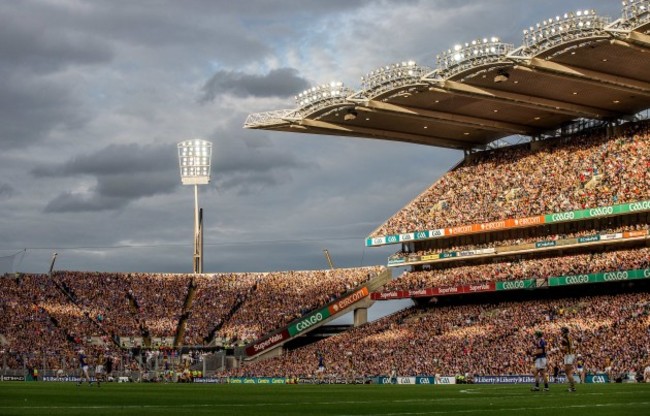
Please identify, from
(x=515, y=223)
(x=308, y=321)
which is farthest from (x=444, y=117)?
(x=308, y=321)

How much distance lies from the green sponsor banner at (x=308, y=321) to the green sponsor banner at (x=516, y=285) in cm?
1689

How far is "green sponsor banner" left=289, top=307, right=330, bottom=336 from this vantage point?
251 ft

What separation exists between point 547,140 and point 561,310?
17983 millimetres

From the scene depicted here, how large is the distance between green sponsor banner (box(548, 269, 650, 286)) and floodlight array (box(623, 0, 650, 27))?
1529 centimetres

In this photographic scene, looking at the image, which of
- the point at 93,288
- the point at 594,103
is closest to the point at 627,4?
the point at 594,103

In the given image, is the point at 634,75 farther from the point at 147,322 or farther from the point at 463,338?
the point at 147,322

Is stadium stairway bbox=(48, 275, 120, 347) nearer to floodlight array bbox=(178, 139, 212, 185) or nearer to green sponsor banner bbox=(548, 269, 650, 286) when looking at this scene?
floodlight array bbox=(178, 139, 212, 185)

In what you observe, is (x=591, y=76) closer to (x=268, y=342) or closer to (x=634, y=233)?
(x=634, y=233)

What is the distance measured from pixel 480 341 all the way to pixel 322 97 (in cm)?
2035

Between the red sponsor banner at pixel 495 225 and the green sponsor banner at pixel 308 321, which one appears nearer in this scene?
the red sponsor banner at pixel 495 225

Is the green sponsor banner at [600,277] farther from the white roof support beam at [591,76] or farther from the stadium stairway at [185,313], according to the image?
the stadium stairway at [185,313]

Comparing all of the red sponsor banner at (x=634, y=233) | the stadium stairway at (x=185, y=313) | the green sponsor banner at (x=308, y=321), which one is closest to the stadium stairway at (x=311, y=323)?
the green sponsor banner at (x=308, y=321)

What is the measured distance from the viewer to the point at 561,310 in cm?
6125

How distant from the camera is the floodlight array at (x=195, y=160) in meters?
94.5
